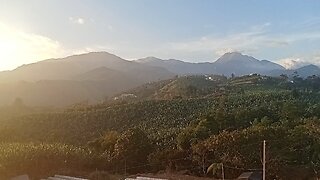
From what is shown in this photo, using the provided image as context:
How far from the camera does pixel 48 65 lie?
155 m

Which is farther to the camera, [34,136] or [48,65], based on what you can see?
[48,65]

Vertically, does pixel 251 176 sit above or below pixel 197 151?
below

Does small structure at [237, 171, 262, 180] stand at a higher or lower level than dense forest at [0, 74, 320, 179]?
lower

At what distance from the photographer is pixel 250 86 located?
6309cm

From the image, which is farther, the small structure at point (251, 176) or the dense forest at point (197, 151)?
the dense forest at point (197, 151)

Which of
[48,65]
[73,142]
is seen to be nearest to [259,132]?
[73,142]

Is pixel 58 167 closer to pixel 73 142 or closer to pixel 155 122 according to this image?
pixel 73 142

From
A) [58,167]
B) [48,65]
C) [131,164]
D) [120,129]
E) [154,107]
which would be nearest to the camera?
[58,167]

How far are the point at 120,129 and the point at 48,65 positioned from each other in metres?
123

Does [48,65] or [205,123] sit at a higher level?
[48,65]

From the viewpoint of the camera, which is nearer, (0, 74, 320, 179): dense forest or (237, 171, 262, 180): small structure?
(237, 171, 262, 180): small structure

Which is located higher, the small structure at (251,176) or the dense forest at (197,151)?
the dense forest at (197,151)

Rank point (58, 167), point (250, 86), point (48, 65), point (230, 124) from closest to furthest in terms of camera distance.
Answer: point (58, 167), point (230, 124), point (250, 86), point (48, 65)

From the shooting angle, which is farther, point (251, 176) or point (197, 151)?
point (197, 151)
